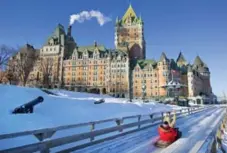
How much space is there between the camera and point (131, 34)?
150 m

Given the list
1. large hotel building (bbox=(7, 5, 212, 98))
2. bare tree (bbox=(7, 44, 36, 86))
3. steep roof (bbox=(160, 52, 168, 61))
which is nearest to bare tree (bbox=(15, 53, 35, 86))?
bare tree (bbox=(7, 44, 36, 86))

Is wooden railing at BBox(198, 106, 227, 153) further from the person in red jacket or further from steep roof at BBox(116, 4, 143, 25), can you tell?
steep roof at BBox(116, 4, 143, 25)

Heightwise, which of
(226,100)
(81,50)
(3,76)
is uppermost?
(81,50)

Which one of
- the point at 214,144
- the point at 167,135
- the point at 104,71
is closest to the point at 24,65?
the point at 104,71

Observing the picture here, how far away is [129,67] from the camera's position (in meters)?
125

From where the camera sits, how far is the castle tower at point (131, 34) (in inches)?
5639

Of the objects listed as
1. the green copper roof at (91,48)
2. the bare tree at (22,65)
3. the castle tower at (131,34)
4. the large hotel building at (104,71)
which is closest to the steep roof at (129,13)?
the castle tower at (131,34)

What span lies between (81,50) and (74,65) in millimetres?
8909

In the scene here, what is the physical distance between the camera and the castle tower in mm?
143225

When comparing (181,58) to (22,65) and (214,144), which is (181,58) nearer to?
(22,65)

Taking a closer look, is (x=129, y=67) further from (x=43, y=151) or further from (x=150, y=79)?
(x=43, y=151)

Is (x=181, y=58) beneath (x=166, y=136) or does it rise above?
above

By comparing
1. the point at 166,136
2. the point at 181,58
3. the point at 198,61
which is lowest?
the point at 166,136

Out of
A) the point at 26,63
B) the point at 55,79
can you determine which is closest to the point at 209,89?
the point at 55,79
